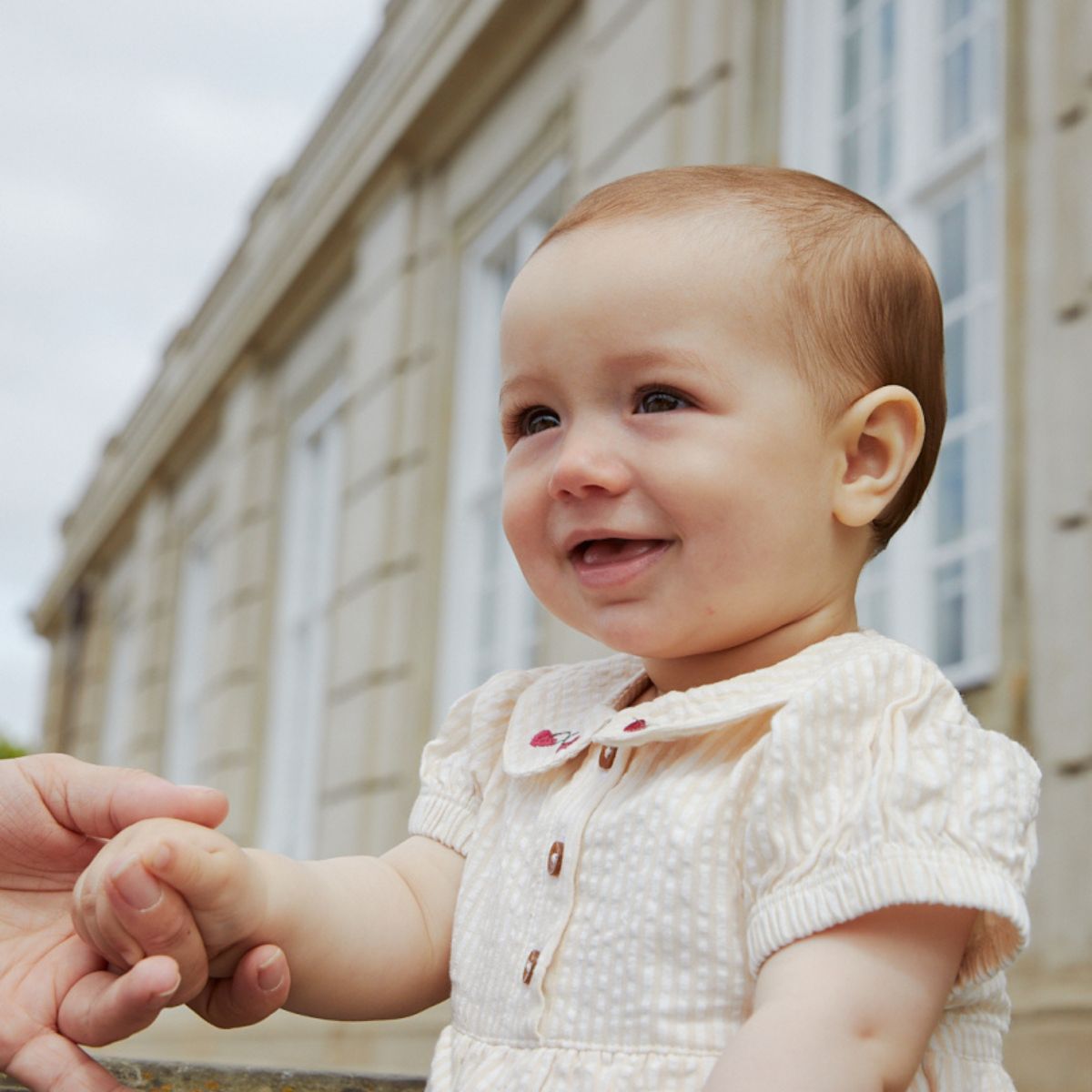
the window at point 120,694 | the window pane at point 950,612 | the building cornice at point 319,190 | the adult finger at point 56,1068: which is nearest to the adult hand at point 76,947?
the adult finger at point 56,1068

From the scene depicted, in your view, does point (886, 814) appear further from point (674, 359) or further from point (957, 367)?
point (957, 367)

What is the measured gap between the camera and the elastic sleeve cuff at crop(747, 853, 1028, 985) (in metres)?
1.41

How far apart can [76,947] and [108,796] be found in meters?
0.15

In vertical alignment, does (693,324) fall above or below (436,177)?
below

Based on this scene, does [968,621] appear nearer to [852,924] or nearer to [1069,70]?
[1069,70]

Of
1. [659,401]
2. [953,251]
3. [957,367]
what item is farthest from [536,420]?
[953,251]

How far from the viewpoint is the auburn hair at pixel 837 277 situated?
67.8 inches

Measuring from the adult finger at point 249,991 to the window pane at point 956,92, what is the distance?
4307mm

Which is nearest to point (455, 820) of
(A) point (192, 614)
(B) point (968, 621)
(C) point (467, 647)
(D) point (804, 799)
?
(D) point (804, 799)

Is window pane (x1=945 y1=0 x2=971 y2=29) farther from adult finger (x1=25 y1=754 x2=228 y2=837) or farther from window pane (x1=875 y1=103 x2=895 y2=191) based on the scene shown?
adult finger (x1=25 y1=754 x2=228 y2=837)

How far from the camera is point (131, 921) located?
1.50 metres

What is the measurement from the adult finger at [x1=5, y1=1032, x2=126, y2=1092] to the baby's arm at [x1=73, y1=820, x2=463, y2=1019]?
0.10 m

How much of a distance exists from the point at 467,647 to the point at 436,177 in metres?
2.90

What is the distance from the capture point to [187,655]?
14883mm
